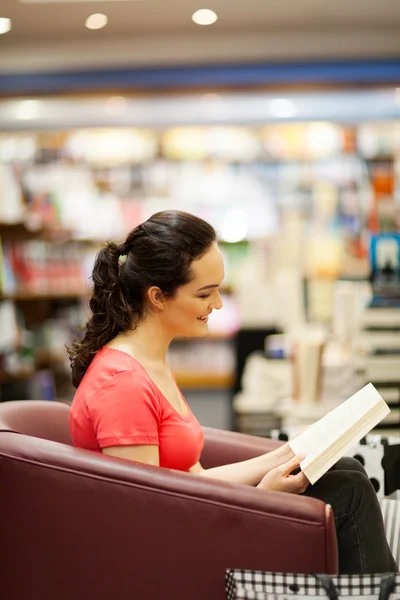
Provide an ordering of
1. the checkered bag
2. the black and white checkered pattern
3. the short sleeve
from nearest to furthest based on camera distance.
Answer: the checkered bag < the short sleeve < the black and white checkered pattern

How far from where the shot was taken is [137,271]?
1818mm

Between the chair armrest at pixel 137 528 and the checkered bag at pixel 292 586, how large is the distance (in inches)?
1.8

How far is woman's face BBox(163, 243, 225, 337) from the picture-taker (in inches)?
70.9

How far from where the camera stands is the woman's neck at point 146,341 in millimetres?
1793

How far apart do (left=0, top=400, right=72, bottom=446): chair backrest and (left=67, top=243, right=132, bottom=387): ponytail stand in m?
0.20

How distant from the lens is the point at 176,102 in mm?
6059

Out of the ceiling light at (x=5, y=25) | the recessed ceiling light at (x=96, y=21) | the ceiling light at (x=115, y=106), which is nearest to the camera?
the recessed ceiling light at (x=96, y=21)

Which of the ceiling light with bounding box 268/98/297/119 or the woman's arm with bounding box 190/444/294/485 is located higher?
the ceiling light with bounding box 268/98/297/119

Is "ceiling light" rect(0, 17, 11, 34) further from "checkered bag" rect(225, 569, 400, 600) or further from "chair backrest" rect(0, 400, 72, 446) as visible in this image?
"checkered bag" rect(225, 569, 400, 600)

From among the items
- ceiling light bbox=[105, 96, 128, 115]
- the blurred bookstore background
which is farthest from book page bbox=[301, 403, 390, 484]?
ceiling light bbox=[105, 96, 128, 115]

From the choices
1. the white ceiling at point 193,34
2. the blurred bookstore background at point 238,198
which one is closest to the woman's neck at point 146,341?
the blurred bookstore background at point 238,198

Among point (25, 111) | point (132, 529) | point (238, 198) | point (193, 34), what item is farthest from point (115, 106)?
point (132, 529)

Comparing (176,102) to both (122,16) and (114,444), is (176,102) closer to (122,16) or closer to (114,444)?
(122,16)

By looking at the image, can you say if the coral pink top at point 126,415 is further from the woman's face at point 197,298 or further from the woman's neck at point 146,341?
the woman's face at point 197,298
